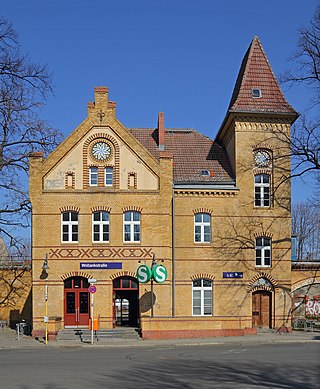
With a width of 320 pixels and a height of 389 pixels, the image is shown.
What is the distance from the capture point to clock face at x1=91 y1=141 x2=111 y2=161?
35.2 meters

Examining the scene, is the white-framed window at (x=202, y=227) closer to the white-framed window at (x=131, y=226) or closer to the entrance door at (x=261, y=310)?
the white-framed window at (x=131, y=226)

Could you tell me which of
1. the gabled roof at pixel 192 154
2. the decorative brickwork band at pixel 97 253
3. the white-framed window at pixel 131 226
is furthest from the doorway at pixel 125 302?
the gabled roof at pixel 192 154

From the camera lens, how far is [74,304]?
113ft

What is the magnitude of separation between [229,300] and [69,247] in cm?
947

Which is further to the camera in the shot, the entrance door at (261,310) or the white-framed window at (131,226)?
the entrance door at (261,310)

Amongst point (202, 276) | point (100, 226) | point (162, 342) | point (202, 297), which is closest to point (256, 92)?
point (202, 276)

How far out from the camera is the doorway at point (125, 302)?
3459cm

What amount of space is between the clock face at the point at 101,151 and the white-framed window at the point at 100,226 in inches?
122

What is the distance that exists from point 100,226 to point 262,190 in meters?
9.68

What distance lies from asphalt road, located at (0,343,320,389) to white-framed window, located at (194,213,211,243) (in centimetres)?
958

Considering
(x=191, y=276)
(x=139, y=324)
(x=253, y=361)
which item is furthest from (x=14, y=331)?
(x=253, y=361)

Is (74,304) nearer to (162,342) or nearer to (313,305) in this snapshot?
(162,342)

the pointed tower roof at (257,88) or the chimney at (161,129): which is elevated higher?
the pointed tower roof at (257,88)

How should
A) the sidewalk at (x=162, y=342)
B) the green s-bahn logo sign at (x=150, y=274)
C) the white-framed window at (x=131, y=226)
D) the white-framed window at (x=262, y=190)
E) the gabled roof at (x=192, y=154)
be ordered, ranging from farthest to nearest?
the gabled roof at (x=192, y=154)
the white-framed window at (x=262, y=190)
the white-framed window at (x=131, y=226)
the green s-bahn logo sign at (x=150, y=274)
the sidewalk at (x=162, y=342)
